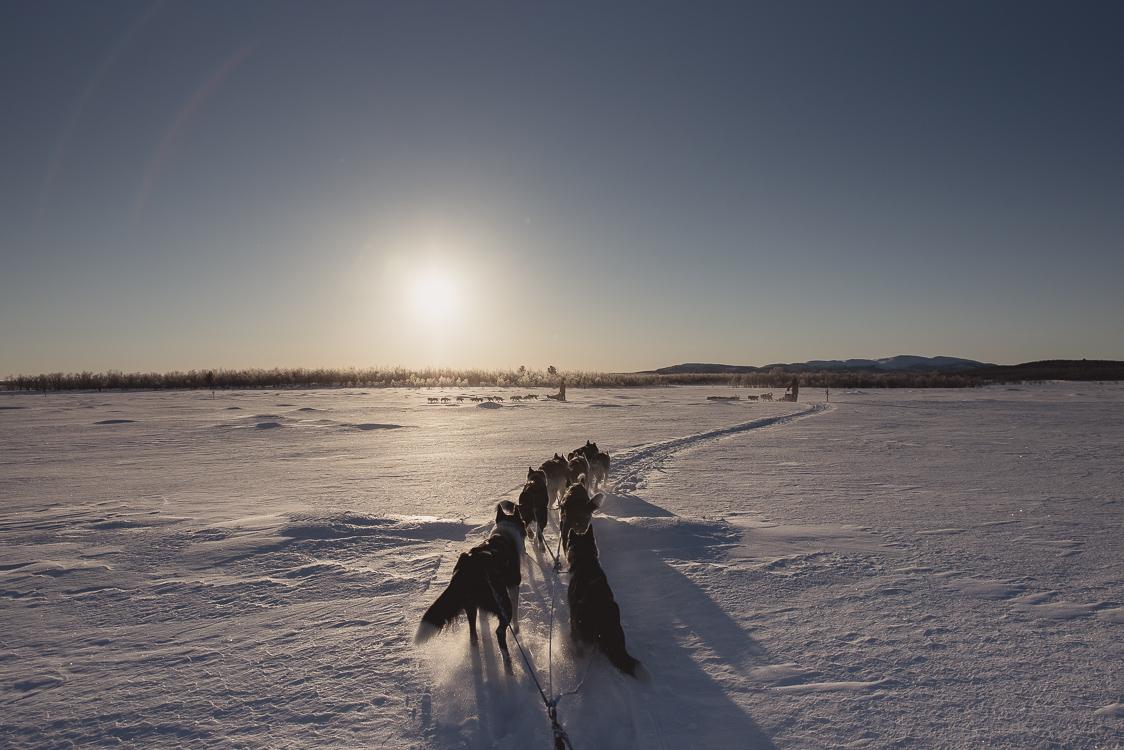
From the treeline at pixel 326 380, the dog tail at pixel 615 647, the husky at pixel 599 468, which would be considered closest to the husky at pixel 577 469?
the husky at pixel 599 468

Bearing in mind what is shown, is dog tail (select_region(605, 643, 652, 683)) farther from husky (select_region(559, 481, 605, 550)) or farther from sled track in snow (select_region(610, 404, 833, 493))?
sled track in snow (select_region(610, 404, 833, 493))

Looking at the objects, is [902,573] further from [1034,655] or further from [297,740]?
[297,740]

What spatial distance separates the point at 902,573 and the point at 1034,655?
1309 millimetres

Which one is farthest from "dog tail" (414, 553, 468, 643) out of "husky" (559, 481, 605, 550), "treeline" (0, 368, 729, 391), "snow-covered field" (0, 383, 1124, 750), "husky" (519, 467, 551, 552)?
"treeline" (0, 368, 729, 391)

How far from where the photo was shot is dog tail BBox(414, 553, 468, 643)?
2738 mm

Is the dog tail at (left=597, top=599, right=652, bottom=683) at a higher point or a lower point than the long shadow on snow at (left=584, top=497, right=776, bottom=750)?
higher

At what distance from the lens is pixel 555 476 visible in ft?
23.6

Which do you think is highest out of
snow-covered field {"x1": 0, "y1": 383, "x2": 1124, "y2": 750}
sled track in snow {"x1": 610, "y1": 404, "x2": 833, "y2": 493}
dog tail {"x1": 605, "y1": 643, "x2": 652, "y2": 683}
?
dog tail {"x1": 605, "y1": 643, "x2": 652, "y2": 683}

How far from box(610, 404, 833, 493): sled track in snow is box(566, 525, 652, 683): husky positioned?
188 inches

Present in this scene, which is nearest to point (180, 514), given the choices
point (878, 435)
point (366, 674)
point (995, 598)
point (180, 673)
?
point (180, 673)

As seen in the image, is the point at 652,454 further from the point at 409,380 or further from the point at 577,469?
the point at 409,380

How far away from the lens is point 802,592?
3.92 meters

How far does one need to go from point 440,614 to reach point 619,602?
1.66m

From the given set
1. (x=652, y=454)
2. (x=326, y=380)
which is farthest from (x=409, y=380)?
(x=652, y=454)
